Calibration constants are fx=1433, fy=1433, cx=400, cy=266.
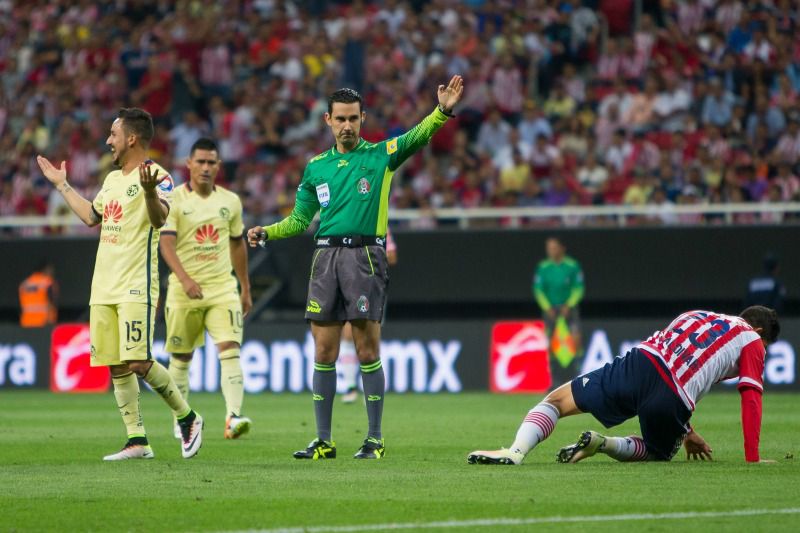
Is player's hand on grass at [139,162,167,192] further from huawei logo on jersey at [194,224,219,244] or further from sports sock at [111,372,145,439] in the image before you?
huawei logo on jersey at [194,224,219,244]

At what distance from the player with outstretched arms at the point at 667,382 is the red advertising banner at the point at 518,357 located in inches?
489

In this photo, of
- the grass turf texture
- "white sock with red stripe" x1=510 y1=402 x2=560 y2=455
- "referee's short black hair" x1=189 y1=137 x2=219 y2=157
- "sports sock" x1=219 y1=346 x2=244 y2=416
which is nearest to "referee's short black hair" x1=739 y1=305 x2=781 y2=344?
the grass turf texture

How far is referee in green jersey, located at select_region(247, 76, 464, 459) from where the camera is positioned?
31.6ft

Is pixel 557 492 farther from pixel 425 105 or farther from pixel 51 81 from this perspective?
pixel 51 81

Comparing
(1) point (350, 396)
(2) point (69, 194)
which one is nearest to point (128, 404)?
(2) point (69, 194)

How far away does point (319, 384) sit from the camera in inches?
386

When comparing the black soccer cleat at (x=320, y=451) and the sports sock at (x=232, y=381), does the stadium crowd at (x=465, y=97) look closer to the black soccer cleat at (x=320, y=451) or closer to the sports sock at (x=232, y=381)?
the sports sock at (x=232, y=381)

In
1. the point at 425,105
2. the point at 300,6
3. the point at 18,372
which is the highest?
the point at 300,6

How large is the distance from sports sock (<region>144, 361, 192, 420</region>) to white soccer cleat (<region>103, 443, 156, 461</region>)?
1.04ft

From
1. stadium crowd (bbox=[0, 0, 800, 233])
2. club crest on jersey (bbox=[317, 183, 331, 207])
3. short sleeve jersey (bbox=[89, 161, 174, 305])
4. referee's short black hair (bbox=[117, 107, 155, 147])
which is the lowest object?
short sleeve jersey (bbox=[89, 161, 174, 305])

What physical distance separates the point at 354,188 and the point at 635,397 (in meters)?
2.37

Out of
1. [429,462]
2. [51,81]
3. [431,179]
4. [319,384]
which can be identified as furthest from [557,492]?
[51,81]

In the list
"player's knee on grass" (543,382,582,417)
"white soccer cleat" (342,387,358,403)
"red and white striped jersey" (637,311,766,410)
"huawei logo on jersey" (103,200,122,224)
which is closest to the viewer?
"red and white striped jersey" (637,311,766,410)

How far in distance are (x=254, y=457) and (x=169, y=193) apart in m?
1.94
